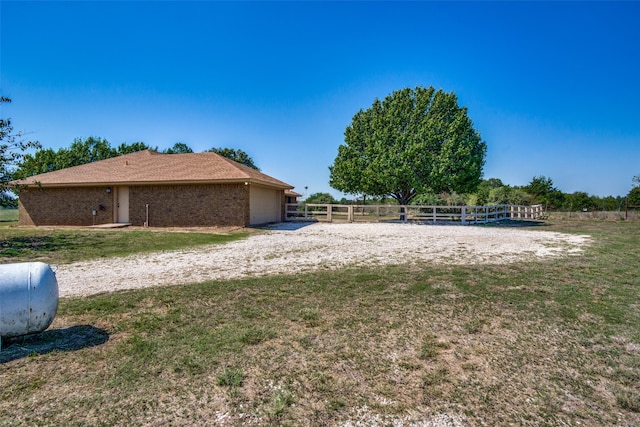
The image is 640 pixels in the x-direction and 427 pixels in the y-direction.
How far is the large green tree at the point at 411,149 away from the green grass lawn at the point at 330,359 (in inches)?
638

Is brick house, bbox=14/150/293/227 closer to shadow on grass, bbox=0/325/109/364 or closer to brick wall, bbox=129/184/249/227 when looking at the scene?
brick wall, bbox=129/184/249/227

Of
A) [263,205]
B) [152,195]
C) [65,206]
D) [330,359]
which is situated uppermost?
[152,195]

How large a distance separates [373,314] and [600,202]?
48038 millimetres

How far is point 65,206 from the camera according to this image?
17016 mm

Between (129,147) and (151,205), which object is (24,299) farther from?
(129,147)

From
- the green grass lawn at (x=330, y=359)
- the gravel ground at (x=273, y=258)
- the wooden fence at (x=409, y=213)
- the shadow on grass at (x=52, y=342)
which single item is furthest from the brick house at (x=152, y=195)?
the shadow on grass at (x=52, y=342)

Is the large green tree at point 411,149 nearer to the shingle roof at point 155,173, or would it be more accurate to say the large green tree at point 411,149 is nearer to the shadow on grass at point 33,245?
the shingle roof at point 155,173

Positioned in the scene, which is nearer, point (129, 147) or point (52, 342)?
point (52, 342)

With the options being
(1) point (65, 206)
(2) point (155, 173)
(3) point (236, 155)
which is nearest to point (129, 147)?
(3) point (236, 155)

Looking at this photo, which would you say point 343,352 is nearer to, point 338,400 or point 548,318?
point 338,400

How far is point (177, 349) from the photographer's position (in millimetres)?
3016

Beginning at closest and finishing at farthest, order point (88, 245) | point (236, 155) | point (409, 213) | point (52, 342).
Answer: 1. point (52, 342)
2. point (88, 245)
3. point (409, 213)
4. point (236, 155)

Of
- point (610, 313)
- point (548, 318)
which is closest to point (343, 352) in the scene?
point (548, 318)

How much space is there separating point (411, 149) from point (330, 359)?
18993 millimetres
